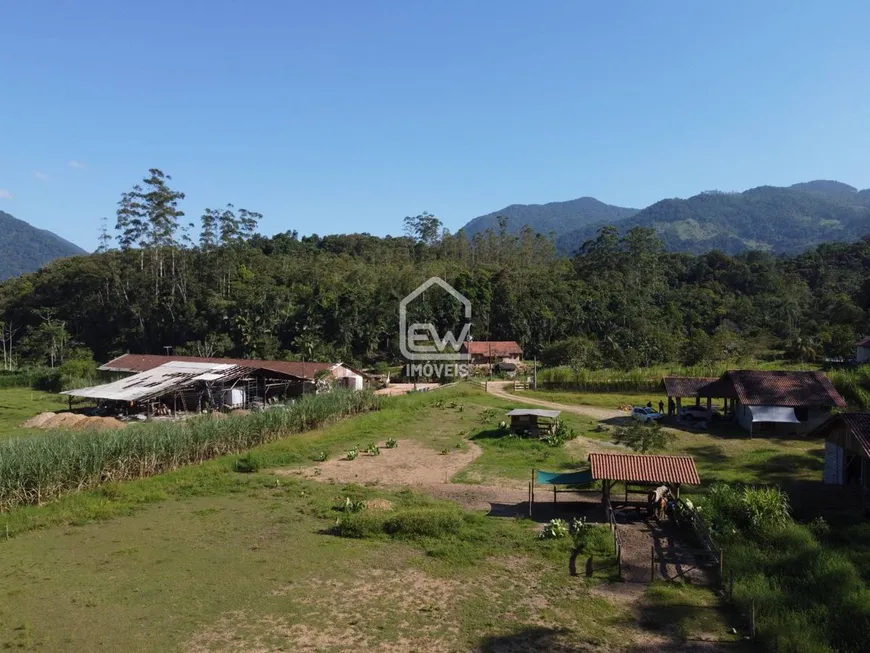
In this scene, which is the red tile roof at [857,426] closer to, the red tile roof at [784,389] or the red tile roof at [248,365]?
the red tile roof at [784,389]

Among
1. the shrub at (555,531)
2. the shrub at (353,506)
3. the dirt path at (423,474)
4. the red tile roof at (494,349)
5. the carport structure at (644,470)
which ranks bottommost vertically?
the dirt path at (423,474)

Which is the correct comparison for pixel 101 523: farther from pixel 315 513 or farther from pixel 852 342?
pixel 852 342

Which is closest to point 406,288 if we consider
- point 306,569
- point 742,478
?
point 742,478

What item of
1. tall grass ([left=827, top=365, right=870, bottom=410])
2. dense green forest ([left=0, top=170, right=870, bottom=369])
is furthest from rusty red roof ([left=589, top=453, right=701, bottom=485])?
dense green forest ([left=0, top=170, right=870, bottom=369])

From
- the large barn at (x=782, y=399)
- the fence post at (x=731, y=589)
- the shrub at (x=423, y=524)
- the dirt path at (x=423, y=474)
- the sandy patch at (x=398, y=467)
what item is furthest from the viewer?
the large barn at (x=782, y=399)

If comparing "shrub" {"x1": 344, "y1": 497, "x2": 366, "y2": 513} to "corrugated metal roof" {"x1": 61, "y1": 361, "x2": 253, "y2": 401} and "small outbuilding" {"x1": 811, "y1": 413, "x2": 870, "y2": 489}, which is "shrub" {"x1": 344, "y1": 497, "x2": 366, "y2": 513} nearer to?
"small outbuilding" {"x1": 811, "y1": 413, "x2": 870, "y2": 489}

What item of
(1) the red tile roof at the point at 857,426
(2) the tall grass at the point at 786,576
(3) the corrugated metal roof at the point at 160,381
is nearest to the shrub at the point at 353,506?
(2) the tall grass at the point at 786,576

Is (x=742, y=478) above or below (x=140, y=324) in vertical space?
below

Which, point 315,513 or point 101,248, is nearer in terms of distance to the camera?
point 315,513
